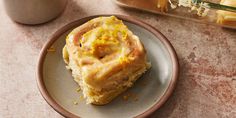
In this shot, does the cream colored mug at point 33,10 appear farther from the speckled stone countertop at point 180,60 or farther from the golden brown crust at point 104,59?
the golden brown crust at point 104,59

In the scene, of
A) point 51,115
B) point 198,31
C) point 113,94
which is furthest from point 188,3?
point 51,115

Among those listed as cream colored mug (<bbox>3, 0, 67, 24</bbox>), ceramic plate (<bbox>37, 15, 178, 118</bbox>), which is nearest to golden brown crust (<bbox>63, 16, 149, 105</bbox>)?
ceramic plate (<bbox>37, 15, 178, 118</bbox>)

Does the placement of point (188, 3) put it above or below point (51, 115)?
above

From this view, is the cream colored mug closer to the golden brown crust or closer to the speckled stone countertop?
the speckled stone countertop

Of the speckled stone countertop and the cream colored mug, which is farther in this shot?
the cream colored mug

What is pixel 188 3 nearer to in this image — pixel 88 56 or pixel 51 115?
pixel 88 56

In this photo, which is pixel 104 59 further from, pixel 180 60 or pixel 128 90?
pixel 180 60
